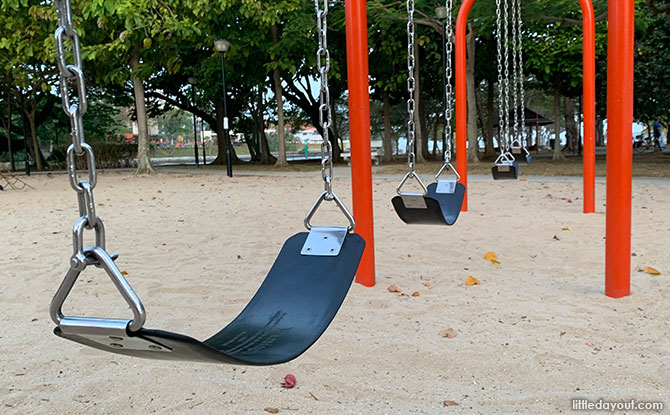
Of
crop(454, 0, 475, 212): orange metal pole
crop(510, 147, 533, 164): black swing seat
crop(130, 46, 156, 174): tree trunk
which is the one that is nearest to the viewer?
crop(454, 0, 475, 212): orange metal pole

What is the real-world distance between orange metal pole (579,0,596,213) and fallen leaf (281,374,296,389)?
4676 mm

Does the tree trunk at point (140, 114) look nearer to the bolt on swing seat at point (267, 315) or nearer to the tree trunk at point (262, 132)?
the tree trunk at point (262, 132)

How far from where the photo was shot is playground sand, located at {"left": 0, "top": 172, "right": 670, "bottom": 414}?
2.01 m

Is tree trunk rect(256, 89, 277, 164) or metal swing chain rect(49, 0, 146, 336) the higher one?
A: tree trunk rect(256, 89, 277, 164)

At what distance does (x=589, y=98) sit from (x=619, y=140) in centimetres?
289

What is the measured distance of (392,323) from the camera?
9.11 ft

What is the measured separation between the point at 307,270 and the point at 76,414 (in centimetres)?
92

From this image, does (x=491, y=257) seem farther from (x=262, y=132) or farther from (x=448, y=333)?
(x=262, y=132)

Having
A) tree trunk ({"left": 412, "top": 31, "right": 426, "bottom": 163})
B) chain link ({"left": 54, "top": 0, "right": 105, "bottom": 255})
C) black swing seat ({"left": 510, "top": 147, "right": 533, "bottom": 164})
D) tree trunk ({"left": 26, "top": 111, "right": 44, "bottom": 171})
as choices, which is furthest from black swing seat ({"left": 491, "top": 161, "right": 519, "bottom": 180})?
tree trunk ({"left": 26, "top": 111, "right": 44, "bottom": 171})

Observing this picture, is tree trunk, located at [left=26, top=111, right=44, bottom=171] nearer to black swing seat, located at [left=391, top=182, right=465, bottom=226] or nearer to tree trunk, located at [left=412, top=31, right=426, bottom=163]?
tree trunk, located at [left=412, top=31, right=426, bottom=163]

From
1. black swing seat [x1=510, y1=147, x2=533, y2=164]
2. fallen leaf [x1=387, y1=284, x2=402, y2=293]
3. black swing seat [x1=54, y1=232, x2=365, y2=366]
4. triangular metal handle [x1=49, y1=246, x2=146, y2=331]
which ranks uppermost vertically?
black swing seat [x1=510, y1=147, x2=533, y2=164]

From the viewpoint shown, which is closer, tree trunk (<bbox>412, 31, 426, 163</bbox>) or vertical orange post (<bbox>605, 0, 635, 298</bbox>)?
vertical orange post (<bbox>605, 0, 635, 298</bbox>)

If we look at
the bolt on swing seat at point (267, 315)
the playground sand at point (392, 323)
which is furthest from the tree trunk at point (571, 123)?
the bolt on swing seat at point (267, 315)

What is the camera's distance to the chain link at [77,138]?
49.4 inches
